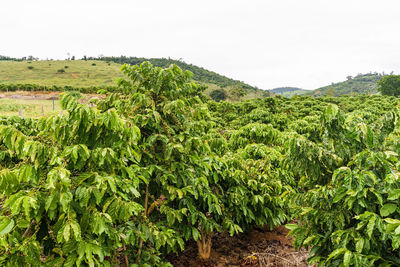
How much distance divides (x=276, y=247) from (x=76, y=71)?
84.8 metres

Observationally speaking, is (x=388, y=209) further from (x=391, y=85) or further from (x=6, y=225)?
(x=391, y=85)

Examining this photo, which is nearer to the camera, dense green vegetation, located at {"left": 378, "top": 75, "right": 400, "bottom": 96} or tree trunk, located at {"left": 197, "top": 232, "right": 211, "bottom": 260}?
tree trunk, located at {"left": 197, "top": 232, "right": 211, "bottom": 260}

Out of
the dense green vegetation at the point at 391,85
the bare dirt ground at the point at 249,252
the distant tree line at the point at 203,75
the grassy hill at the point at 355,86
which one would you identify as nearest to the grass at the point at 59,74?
the distant tree line at the point at 203,75

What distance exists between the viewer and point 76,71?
252 ft

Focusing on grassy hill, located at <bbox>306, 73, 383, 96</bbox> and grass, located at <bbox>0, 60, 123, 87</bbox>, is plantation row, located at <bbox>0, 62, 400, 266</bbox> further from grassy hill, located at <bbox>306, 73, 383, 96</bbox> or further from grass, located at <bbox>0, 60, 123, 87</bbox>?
grassy hill, located at <bbox>306, 73, 383, 96</bbox>

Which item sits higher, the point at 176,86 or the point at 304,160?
the point at 176,86

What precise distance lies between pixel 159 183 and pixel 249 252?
271 cm

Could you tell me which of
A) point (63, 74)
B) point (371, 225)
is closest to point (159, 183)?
point (371, 225)

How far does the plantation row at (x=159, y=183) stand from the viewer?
211 cm

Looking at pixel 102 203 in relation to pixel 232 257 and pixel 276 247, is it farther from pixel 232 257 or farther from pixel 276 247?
pixel 276 247

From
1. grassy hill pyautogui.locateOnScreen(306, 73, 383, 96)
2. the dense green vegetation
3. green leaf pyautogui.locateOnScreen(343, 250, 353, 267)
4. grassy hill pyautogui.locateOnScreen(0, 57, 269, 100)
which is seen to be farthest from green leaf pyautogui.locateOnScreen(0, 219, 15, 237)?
grassy hill pyautogui.locateOnScreen(306, 73, 383, 96)

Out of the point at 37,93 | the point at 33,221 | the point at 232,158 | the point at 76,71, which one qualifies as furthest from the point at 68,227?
the point at 76,71

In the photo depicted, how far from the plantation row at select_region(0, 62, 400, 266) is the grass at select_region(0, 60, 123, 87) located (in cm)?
6326

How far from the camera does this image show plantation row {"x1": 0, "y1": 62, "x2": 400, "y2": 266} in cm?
211
